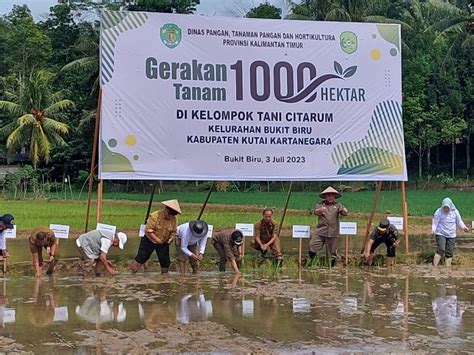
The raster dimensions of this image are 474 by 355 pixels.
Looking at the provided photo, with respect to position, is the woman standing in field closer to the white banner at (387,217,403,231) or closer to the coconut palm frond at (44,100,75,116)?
the white banner at (387,217,403,231)

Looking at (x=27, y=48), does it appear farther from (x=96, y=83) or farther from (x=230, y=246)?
(x=230, y=246)

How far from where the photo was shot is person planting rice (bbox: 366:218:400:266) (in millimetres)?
12594

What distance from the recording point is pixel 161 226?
11617 mm

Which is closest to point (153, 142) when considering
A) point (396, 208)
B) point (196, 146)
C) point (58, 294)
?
point (196, 146)

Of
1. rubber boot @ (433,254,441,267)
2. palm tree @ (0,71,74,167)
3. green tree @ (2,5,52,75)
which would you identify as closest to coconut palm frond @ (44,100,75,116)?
palm tree @ (0,71,74,167)

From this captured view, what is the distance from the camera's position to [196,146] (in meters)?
12.9

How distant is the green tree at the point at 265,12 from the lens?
49.3 m

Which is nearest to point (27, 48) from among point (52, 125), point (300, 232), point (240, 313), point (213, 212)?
point (52, 125)

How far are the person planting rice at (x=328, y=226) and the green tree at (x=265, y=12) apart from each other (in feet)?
123

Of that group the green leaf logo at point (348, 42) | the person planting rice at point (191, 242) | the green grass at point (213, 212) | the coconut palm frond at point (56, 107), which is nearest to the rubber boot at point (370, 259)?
the person planting rice at point (191, 242)

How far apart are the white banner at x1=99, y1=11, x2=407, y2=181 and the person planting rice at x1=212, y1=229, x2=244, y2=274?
1.53 meters

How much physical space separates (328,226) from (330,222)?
9 cm

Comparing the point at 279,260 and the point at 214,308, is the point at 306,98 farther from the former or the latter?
the point at 214,308

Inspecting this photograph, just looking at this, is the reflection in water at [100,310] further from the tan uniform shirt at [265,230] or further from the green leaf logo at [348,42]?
the green leaf logo at [348,42]
